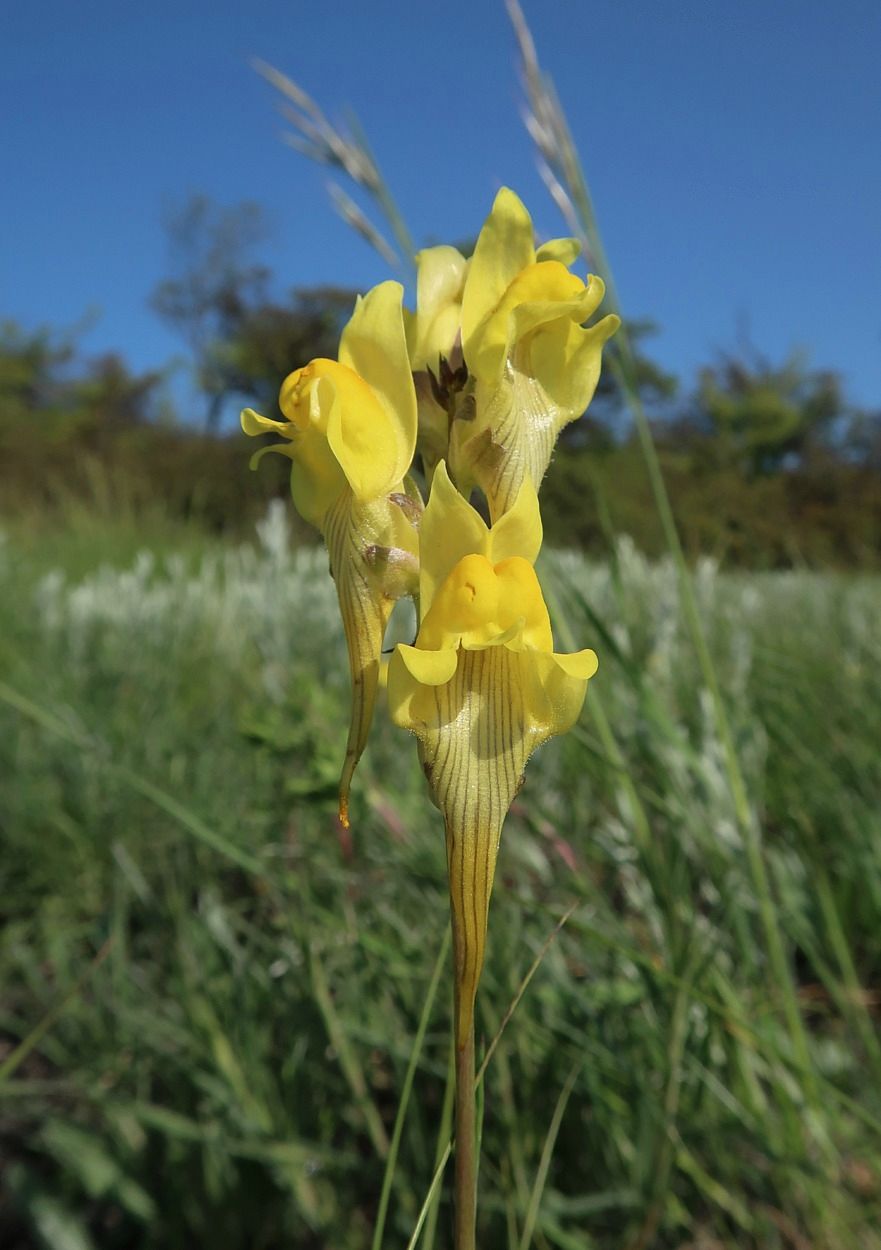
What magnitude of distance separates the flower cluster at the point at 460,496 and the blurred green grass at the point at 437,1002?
20 cm

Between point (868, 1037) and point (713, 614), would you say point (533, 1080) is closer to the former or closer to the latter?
point (868, 1037)

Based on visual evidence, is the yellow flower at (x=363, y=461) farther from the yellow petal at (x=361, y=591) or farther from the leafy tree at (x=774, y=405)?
the leafy tree at (x=774, y=405)

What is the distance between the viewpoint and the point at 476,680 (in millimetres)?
487

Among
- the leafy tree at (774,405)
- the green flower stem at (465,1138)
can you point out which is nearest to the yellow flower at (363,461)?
the green flower stem at (465,1138)

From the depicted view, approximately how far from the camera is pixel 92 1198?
1074mm

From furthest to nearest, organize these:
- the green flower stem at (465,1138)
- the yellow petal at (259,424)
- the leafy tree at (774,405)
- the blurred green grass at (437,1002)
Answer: the leafy tree at (774,405) < the blurred green grass at (437,1002) < the yellow petal at (259,424) < the green flower stem at (465,1138)

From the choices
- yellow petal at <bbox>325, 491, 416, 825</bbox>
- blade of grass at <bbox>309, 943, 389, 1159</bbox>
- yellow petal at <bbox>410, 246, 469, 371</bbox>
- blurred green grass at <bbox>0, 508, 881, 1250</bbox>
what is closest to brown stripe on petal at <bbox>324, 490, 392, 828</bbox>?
yellow petal at <bbox>325, 491, 416, 825</bbox>

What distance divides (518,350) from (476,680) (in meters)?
0.19

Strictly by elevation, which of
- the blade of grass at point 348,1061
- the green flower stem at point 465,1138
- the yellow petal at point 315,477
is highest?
the yellow petal at point 315,477

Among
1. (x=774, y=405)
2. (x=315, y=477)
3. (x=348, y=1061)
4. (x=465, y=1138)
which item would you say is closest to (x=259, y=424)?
(x=315, y=477)

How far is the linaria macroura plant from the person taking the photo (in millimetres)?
458

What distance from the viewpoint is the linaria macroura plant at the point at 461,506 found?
18.1 inches

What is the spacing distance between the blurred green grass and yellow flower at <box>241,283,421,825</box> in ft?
0.78

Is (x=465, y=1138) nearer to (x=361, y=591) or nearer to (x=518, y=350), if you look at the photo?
(x=361, y=591)
